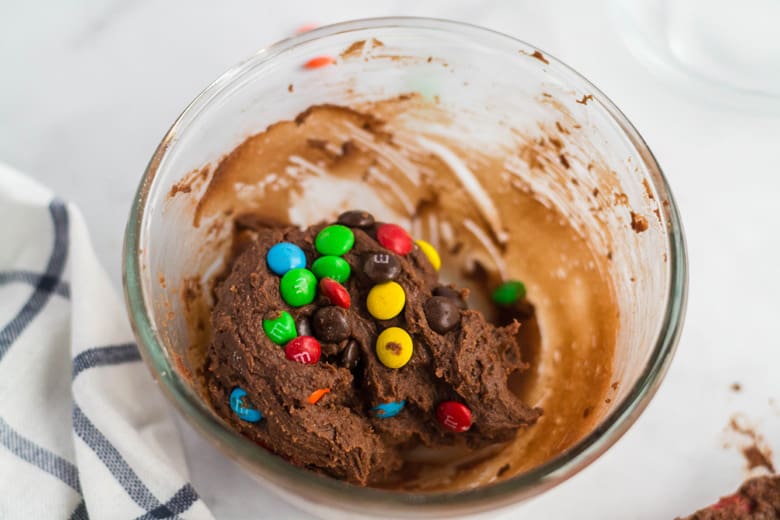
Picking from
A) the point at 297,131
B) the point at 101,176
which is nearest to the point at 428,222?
the point at 297,131

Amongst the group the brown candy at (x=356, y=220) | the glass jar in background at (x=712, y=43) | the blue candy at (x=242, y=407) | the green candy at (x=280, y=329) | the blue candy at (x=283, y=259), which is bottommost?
the blue candy at (x=242, y=407)

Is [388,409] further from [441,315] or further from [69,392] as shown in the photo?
[69,392]

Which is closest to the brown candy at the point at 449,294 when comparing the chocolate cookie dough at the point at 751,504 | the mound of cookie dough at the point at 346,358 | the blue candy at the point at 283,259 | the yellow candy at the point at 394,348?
the mound of cookie dough at the point at 346,358

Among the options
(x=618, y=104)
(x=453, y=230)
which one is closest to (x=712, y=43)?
(x=618, y=104)

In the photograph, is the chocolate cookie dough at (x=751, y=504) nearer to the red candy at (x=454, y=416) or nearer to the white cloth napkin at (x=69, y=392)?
the red candy at (x=454, y=416)

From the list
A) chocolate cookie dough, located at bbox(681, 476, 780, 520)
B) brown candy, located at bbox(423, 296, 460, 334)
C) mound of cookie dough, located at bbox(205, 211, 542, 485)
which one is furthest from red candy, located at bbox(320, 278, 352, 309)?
chocolate cookie dough, located at bbox(681, 476, 780, 520)

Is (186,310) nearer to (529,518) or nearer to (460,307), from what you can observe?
(460,307)
